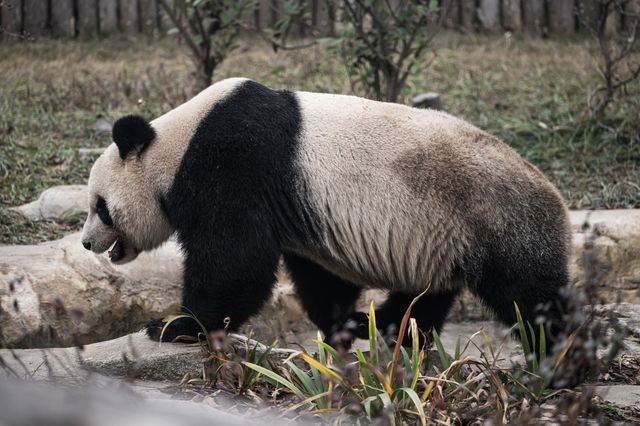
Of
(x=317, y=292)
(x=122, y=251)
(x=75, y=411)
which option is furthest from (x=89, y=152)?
(x=75, y=411)

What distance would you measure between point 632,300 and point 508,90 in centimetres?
403

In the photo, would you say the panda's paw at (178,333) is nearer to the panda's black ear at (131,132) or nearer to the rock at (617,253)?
the panda's black ear at (131,132)

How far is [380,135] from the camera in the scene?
168 inches

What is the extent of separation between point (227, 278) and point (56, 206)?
2.60 metres

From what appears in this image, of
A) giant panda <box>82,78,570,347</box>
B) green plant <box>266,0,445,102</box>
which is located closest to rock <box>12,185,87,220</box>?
giant panda <box>82,78,570,347</box>

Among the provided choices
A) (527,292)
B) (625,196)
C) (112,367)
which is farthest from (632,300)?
(112,367)

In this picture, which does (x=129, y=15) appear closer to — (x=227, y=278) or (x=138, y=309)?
(x=138, y=309)

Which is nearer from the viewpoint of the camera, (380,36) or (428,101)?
(380,36)

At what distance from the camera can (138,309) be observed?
5.11 m

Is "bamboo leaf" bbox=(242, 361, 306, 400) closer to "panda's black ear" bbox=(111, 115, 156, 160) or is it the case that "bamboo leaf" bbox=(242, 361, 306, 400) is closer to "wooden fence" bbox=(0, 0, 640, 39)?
"panda's black ear" bbox=(111, 115, 156, 160)

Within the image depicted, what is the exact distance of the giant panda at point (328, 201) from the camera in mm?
4047

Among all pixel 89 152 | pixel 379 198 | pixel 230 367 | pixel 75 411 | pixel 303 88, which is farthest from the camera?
pixel 303 88

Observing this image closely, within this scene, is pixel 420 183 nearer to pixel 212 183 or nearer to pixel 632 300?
pixel 212 183

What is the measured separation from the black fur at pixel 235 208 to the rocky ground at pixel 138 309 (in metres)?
0.29
